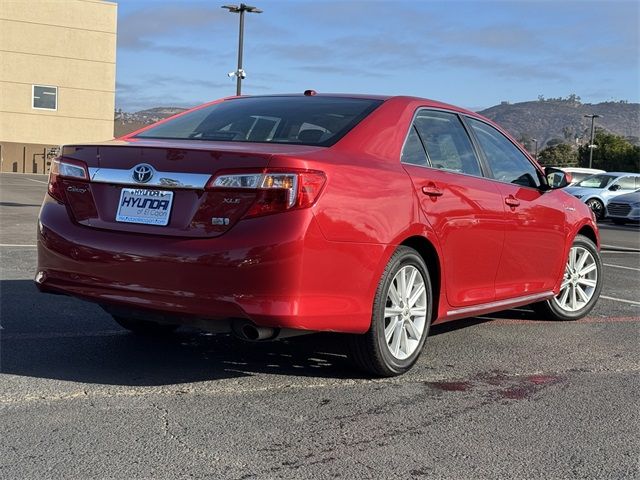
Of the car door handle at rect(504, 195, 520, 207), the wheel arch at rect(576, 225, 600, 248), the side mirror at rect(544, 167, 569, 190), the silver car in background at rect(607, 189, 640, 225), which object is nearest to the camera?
the car door handle at rect(504, 195, 520, 207)

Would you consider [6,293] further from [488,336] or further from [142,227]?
[488,336]

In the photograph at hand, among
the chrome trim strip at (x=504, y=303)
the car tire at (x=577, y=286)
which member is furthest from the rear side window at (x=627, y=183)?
the chrome trim strip at (x=504, y=303)

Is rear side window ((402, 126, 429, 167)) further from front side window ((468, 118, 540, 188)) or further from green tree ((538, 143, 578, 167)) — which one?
green tree ((538, 143, 578, 167))

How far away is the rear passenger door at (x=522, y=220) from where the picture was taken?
221 inches

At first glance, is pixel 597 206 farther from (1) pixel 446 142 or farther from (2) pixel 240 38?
(1) pixel 446 142

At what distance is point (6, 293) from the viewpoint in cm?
652

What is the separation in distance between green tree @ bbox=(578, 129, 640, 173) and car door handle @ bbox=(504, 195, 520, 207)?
50.0 metres

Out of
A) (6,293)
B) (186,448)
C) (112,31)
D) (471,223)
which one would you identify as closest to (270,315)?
(186,448)

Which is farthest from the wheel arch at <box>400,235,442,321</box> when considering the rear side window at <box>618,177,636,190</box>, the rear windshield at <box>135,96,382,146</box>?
the rear side window at <box>618,177,636,190</box>

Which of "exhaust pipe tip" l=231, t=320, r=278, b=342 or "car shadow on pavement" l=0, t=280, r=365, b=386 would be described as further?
"car shadow on pavement" l=0, t=280, r=365, b=386

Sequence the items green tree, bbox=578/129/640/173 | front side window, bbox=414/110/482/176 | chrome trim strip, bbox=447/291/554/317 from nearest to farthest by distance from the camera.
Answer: front side window, bbox=414/110/482/176 < chrome trim strip, bbox=447/291/554/317 < green tree, bbox=578/129/640/173

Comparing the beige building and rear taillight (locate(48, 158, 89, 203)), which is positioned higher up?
the beige building

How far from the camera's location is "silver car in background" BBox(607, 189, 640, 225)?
23109 millimetres

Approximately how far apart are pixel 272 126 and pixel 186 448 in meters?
2.13
